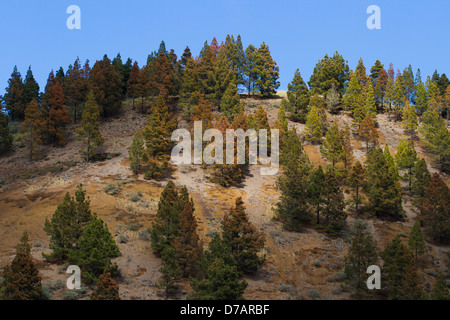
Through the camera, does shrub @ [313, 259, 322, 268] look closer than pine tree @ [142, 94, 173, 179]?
Yes

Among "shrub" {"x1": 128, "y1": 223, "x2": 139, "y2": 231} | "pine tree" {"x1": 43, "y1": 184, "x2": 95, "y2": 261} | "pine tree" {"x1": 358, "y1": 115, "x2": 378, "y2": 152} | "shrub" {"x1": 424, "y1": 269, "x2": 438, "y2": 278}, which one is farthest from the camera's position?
"pine tree" {"x1": 358, "y1": 115, "x2": 378, "y2": 152}

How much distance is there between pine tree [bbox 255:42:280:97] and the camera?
107 m

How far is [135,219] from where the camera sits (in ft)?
171

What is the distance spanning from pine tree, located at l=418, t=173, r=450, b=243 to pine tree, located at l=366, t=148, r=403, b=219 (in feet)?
10.9

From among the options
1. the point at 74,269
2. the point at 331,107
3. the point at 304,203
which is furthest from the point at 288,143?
the point at 74,269

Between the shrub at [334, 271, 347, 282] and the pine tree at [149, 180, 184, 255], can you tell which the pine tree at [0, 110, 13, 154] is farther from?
the shrub at [334, 271, 347, 282]

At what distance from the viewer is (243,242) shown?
42938 millimetres

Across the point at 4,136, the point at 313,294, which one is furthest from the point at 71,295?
the point at 4,136

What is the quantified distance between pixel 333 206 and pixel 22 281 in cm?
3523

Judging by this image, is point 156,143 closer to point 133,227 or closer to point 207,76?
point 133,227

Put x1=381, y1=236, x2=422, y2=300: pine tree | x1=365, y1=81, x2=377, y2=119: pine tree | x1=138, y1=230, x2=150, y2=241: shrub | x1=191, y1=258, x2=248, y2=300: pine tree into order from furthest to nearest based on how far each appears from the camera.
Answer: x1=365, y1=81, x2=377, y2=119: pine tree < x1=138, y1=230, x2=150, y2=241: shrub < x1=381, y1=236, x2=422, y2=300: pine tree < x1=191, y1=258, x2=248, y2=300: pine tree

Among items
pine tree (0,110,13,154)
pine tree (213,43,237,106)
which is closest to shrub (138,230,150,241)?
pine tree (0,110,13,154)

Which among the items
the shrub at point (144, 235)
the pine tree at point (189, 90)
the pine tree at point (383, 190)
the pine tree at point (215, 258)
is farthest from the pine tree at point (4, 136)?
the pine tree at point (383, 190)

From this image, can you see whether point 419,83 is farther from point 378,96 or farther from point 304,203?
point 304,203
